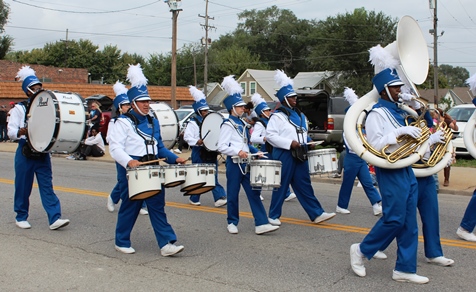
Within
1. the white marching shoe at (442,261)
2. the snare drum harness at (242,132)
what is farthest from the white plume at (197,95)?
the white marching shoe at (442,261)

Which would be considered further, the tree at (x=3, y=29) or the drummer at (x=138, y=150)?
the tree at (x=3, y=29)

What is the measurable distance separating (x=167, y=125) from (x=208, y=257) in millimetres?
5080

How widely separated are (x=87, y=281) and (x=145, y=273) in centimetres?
61

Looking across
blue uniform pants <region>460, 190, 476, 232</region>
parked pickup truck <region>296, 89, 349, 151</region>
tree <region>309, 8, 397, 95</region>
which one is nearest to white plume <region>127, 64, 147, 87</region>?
blue uniform pants <region>460, 190, 476, 232</region>

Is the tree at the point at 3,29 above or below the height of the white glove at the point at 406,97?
above

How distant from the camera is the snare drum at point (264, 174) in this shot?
7.65 metres

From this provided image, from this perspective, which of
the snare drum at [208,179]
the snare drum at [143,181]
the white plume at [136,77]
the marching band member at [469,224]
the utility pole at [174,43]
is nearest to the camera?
the snare drum at [143,181]

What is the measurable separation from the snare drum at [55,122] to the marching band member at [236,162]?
6.56 ft

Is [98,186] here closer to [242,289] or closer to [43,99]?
[43,99]

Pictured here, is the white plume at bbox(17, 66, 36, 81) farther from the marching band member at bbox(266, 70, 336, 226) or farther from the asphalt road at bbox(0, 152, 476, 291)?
the marching band member at bbox(266, 70, 336, 226)

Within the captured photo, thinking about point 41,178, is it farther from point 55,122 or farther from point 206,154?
point 206,154

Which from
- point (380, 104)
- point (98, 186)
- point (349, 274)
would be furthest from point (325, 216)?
point (98, 186)

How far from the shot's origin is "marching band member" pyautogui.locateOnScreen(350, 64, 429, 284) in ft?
18.7

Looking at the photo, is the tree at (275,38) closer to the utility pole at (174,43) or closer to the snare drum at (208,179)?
the utility pole at (174,43)
